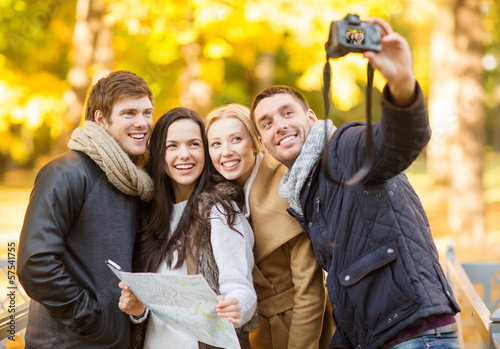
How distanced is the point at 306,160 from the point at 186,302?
0.84 metres

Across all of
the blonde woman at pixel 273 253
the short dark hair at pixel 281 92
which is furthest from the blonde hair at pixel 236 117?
the short dark hair at pixel 281 92

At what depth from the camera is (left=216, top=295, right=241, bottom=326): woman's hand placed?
7.25 ft

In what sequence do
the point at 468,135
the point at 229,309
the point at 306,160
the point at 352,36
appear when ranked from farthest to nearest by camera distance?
1. the point at 468,135
2. the point at 306,160
3. the point at 229,309
4. the point at 352,36

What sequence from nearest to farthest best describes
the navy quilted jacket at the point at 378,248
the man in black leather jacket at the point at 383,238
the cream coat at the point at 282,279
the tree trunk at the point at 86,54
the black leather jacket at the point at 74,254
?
the man in black leather jacket at the point at 383,238 → the navy quilted jacket at the point at 378,248 → the black leather jacket at the point at 74,254 → the cream coat at the point at 282,279 → the tree trunk at the point at 86,54

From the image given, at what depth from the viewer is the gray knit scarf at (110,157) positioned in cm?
261

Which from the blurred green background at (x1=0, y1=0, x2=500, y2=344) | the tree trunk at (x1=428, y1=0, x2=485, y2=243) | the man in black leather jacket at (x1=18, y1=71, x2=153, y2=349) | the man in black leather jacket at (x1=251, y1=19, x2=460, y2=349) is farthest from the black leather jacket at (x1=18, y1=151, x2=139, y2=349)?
the tree trunk at (x1=428, y1=0, x2=485, y2=243)

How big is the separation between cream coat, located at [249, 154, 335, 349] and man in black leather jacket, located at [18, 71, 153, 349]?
65cm

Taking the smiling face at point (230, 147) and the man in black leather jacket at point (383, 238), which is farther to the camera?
the smiling face at point (230, 147)

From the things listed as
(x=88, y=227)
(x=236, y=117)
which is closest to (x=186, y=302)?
(x=88, y=227)

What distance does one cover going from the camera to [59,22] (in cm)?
1143

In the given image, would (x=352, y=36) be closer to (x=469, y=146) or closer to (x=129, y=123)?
(x=129, y=123)

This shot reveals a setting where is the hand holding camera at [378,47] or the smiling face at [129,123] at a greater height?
the hand holding camera at [378,47]

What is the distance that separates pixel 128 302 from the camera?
8.21ft

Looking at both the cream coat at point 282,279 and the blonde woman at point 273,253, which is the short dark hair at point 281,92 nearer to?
the blonde woman at point 273,253
